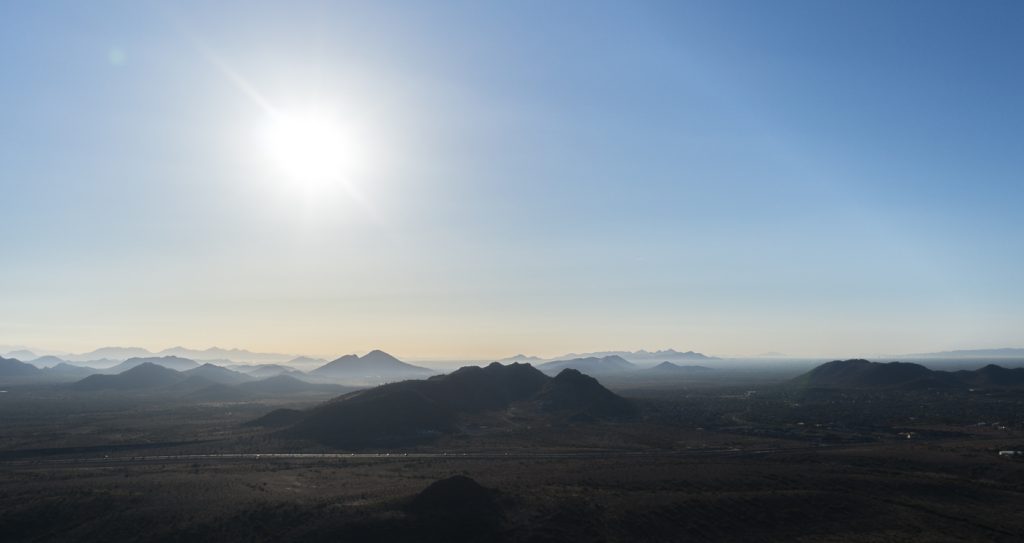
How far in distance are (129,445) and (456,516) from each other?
49.7m

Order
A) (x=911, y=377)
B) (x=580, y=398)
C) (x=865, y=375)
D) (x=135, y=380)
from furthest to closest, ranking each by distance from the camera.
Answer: (x=135, y=380), (x=865, y=375), (x=911, y=377), (x=580, y=398)

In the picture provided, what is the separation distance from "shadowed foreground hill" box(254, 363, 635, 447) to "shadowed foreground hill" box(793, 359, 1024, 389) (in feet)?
277

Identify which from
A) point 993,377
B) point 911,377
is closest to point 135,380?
point 911,377

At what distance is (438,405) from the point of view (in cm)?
8731

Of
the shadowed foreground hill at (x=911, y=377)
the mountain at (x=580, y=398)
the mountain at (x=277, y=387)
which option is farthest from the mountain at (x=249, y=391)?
the shadowed foreground hill at (x=911, y=377)

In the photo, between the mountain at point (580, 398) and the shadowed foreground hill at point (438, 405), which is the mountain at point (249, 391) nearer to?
the shadowed foreground hill at point (438, 405)

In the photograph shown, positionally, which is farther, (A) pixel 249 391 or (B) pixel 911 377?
(A) pixel 249 391

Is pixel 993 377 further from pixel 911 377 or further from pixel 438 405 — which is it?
pixel 438 405

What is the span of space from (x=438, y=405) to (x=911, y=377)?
405 feet

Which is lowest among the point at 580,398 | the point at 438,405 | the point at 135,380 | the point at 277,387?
the point at 580,398

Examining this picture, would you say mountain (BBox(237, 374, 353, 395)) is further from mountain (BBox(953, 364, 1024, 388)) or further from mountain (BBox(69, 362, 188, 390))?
mountain (BBox(953, 364, 1024, 388))

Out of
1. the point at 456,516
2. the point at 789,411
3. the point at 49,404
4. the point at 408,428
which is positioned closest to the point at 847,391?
the point at 789,411

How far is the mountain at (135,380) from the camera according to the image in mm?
166525

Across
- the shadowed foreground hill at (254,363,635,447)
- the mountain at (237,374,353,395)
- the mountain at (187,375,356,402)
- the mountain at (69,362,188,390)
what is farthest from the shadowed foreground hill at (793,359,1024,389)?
the mountain at (69,362,188,390)
